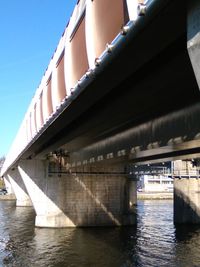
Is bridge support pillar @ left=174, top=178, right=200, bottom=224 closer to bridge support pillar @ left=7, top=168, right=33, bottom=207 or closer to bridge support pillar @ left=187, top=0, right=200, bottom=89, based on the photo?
bridge support pillar @ left=187, top=0, right=200, bottom=89

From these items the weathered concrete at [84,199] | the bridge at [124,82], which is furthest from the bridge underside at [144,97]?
the weathered concrete at [84,199]

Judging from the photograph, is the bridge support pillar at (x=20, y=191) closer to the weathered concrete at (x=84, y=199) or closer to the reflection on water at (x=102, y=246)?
the weathered concrete at (x=84, y=199)

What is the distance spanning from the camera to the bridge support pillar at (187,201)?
136 ft

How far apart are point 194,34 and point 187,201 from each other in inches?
1473

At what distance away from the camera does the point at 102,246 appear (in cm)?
2778

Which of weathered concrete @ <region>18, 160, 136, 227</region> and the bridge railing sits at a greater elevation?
the bridge railing

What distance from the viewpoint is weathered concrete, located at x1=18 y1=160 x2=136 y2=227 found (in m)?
38.6

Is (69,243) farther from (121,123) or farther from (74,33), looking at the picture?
(74,33)

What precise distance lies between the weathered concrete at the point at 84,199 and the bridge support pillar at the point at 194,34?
3324 centimetres

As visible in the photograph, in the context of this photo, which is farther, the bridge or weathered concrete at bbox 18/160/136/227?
weathered concrete at bbox 18/160/136/227

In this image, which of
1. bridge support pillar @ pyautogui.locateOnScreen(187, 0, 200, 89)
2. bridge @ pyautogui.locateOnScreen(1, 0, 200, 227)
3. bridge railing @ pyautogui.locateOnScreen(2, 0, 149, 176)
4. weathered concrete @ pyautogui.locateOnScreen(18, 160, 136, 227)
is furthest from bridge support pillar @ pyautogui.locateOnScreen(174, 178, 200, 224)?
bridge support pillar @ pyautogui.locateOnScreen(187, 0, 200, 89)

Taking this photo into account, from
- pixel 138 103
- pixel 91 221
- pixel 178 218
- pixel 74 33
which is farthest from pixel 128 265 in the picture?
pixel 178 218

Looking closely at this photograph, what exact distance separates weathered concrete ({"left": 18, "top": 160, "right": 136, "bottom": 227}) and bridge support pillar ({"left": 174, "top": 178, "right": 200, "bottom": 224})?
541 centimetres

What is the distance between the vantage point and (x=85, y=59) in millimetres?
12383
